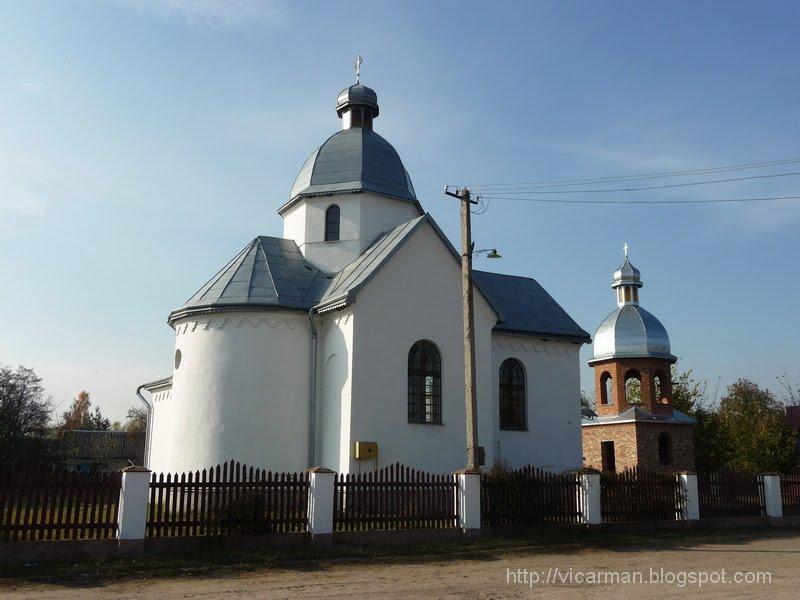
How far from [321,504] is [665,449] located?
23.7m

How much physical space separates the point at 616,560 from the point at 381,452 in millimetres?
6725

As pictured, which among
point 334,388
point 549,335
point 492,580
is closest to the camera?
point 492,580

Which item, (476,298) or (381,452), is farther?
(476,298)

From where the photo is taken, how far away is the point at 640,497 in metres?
16.8

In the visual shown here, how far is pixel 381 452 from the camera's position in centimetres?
1800

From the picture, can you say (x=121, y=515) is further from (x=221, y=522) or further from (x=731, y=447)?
(x=731, y=447)

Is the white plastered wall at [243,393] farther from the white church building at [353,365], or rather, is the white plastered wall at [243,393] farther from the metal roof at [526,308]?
the metal roof at [526,308]

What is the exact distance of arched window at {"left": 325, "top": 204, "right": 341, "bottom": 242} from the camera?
75.5 ft

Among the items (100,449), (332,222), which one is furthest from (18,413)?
(332,222)

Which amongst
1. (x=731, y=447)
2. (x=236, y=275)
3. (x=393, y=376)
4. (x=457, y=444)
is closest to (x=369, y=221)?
(x=236, y=275)

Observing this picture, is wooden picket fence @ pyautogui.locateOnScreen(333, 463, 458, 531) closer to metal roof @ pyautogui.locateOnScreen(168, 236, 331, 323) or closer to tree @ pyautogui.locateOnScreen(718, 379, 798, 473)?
metal roof @ pyautogui.locateOnScreen(168, 236, 331, 323)

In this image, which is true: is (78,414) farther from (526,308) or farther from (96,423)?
(526,308)

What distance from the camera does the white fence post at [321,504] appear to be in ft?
43.3

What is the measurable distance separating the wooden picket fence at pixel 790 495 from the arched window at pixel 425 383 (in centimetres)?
968
